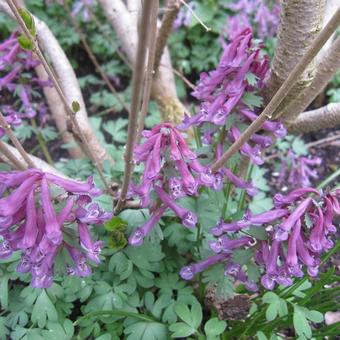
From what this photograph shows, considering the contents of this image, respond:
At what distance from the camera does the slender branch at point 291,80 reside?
117 cm

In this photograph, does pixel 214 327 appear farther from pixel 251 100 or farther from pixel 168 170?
pixel 251 100

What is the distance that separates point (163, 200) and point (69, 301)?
62 centimetres

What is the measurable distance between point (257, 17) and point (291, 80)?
255 centimetres

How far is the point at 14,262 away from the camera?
1869mm

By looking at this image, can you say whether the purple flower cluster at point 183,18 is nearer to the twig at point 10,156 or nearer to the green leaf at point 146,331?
the twig at point 10,156

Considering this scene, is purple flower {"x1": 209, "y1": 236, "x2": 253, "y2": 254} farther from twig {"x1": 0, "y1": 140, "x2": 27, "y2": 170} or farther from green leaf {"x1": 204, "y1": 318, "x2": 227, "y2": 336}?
twig {"x1": 0, "y1": 140, "x2": 27, "y2": 170}

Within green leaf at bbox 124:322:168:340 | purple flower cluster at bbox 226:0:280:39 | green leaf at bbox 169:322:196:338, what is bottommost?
green leaf at bbox 124:322:168:340

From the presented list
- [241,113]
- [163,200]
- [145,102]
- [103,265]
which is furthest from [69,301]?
[241,113]

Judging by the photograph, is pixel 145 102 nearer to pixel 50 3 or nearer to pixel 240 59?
pixel 240 59

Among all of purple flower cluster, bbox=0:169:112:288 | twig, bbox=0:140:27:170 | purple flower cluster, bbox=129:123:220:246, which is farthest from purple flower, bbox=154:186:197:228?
twig, bbox=0:140:27:170

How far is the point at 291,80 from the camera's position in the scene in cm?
134

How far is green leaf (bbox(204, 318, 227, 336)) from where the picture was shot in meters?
1.78

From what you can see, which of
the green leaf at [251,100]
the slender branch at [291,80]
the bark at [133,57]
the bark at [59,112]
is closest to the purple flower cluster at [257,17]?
the bark at [133,57]

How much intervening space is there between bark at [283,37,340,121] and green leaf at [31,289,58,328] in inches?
50.3
